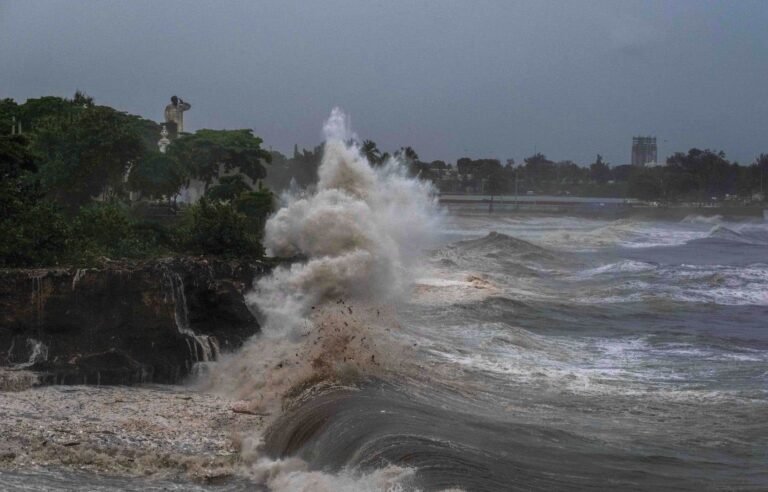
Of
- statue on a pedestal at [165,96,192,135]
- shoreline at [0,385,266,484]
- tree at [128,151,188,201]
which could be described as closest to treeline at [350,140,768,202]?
statue on a pedestal at [165,96,192,135]

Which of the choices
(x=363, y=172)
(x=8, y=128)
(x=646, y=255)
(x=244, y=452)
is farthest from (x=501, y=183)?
(x=244, y=452)

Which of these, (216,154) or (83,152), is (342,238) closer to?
(83,152)

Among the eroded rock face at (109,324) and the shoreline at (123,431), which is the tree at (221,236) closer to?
the eroded rock face at (109,324)

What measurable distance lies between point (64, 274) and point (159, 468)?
6442 mm

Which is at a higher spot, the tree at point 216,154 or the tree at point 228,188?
the tree at point 216,154

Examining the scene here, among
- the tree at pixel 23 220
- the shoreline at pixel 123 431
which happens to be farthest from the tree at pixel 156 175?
the shoreline at pixel 123 431

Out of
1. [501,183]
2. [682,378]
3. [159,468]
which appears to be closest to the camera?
[159,468]

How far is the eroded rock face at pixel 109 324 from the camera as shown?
15.7 metres

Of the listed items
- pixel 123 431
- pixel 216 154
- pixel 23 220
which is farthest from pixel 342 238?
pixel 216 154

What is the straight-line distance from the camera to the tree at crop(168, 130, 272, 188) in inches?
1590

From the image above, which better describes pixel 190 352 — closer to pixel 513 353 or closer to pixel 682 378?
pixel 513 353

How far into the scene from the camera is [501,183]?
444ft

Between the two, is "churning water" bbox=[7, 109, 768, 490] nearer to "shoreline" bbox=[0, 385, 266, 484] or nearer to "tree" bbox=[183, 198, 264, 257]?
"shoreline" bbox=[0, 385, 266, 484]

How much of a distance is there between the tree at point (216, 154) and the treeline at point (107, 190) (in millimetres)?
46
